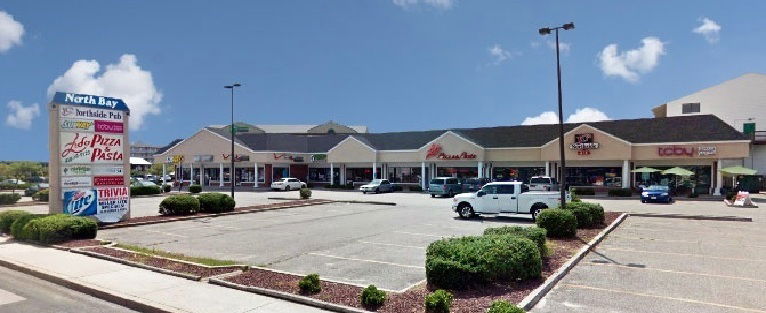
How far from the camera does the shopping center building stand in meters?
39.9

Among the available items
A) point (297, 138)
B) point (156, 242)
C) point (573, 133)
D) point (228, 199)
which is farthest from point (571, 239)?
point (297, 138)

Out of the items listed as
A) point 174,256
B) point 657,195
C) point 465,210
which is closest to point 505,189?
point 465,210

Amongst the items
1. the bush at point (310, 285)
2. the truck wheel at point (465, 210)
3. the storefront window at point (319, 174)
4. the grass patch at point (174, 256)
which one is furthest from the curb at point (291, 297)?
the storefront window at point (319, 174)

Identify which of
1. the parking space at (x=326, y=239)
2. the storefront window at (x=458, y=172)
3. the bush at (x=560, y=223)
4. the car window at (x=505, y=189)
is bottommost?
the parking space at (x=326, y=239)

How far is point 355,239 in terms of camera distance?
16.8 m

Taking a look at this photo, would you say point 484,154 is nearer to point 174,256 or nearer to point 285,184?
point 285,184

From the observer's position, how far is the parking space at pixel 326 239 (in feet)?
39.5

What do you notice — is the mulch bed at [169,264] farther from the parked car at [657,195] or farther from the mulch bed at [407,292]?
the parked car at [657,195]

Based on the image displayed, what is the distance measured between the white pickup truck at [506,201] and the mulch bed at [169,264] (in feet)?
47.1

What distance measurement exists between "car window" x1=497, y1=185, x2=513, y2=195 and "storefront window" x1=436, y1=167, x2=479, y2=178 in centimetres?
2592

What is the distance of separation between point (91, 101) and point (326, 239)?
12.7 metres

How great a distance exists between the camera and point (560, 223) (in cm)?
1567

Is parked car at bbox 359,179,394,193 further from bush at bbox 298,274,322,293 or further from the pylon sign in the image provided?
bush at bbox 298,274,322,293

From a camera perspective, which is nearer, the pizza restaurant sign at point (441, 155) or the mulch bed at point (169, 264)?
the mulch bed at point (169, 264)
